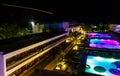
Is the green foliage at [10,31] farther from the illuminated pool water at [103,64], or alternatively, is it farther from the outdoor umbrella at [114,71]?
the outdoor umbrella at [114,71]

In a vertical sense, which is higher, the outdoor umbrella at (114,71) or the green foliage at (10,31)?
the green foliage at (10,31)

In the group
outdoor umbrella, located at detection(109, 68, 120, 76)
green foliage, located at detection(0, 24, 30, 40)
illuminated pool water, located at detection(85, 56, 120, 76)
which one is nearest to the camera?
outdoor umbrella, located at detection(109, 68, 120, 76)

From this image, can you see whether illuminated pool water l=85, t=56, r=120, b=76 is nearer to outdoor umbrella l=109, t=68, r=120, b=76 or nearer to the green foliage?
outdoor umbrella l=109, t=68, r=120, b=76

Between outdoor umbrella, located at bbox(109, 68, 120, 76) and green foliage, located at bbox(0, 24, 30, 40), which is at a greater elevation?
green foliage, located at bbox(0, 24, 30, 40)

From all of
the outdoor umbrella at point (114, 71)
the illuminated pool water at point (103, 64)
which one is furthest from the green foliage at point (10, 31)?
the outdoor umbrella at point (114, 71)

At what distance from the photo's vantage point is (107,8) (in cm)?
147

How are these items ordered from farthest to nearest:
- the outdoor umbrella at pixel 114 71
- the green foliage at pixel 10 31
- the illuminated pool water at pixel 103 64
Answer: the green foliage at pixel 10 31 → the illuminated pool water at pixel 103 64 → the outdoor umbrella at pixel 114 71

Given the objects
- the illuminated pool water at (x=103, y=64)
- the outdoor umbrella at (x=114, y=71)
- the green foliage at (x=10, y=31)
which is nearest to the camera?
the outdoor umbrella at (x=114, y=71)

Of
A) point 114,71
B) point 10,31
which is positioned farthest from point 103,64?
point 10,31

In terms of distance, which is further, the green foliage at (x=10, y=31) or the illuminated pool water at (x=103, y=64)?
the green foliage at (x=10, y=31)

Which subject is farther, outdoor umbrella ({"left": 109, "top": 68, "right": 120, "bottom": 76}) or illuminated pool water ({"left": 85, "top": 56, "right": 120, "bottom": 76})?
illuminated pool water ({"left": 85, "top": 56, "right": 120, "bottom": 76})

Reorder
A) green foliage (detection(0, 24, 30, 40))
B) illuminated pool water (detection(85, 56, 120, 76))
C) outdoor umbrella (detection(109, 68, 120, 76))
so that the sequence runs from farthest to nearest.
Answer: green foliage (detection(0, 24, 30, 40)) < illuminated pool water (detection(85, 56, 120, 76)) < outdoor umbrella (detection(109, 68, 120, 76))

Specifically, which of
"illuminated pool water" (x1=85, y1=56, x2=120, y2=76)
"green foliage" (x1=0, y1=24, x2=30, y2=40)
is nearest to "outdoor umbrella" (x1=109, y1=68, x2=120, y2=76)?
"illuminated pool water" (x1=85, y1=56, x2=120, y2=76)

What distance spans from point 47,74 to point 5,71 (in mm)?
1887
